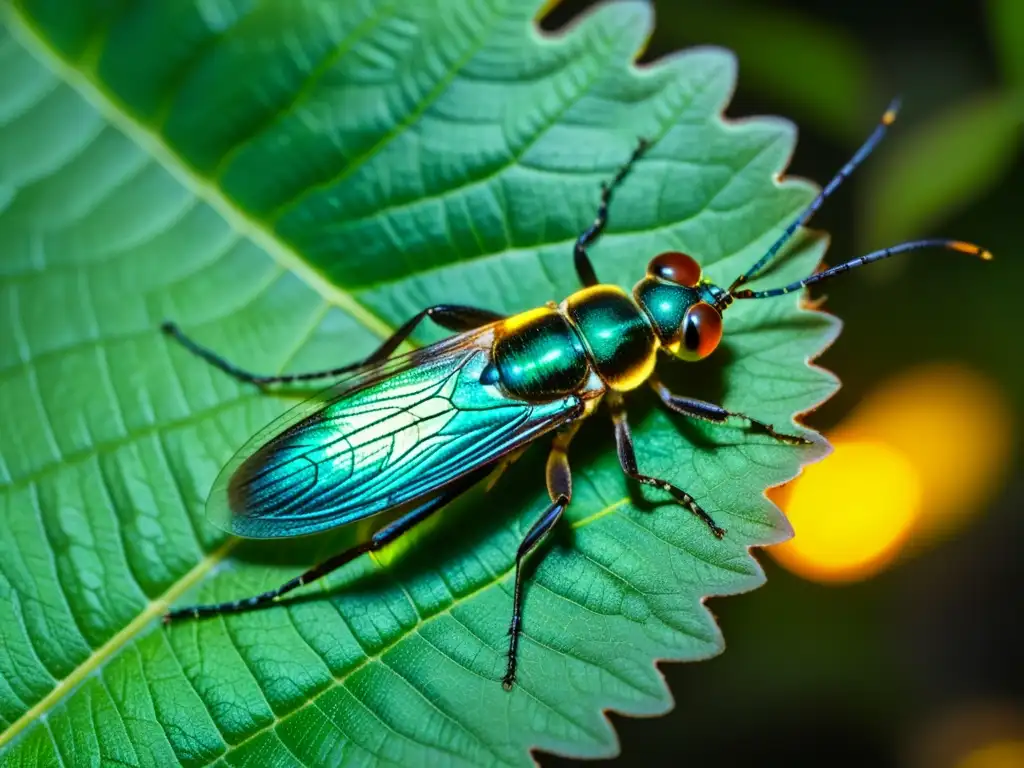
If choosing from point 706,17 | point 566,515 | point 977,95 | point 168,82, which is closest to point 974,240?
point 977,95

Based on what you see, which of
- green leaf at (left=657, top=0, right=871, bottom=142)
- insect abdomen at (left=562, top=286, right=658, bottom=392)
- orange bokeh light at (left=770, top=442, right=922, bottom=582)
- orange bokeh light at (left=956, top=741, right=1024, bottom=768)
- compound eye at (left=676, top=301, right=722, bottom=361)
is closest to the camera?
compound eye at (left=676, top=301, right=722, bottom=361)

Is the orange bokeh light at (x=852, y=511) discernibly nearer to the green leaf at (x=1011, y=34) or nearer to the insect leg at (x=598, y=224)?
the green leaf at (x=1011, y=34)

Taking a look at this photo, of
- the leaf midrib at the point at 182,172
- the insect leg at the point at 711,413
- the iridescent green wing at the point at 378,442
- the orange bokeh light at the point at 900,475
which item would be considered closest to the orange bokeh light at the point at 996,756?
the orange bokeh light at the point at 900,475

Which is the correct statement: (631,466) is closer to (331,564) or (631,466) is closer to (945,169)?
(331,564)

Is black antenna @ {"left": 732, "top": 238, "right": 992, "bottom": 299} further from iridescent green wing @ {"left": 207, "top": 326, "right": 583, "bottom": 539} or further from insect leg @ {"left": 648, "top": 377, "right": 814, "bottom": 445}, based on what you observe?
iridescent green wing @ {"left": 207, "top": 326, "right": 583, "bottom": 539}

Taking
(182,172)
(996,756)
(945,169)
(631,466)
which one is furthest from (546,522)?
(996,756)

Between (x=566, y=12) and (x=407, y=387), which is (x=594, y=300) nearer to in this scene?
(x=407, y=387)

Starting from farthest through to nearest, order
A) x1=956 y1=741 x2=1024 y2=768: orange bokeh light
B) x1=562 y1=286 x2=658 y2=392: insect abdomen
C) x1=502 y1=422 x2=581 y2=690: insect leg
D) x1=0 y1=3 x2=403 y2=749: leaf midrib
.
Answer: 1. x1=956 y1=741 x2=1024 y2=768: orange bokeh light
2. x1=0 y1=3 x2=403 y2=749: leaf midrib
3. x1=562 y1=286 x2=658 y2=392: insect abdomen
4. x1=502 y1=422 x2=581 y2=690: insect leg

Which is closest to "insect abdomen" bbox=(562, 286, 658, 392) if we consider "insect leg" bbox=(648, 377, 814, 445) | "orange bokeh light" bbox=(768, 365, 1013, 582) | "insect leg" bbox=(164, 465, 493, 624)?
"insect leg" bbox=(648, 377, 814, 445)
